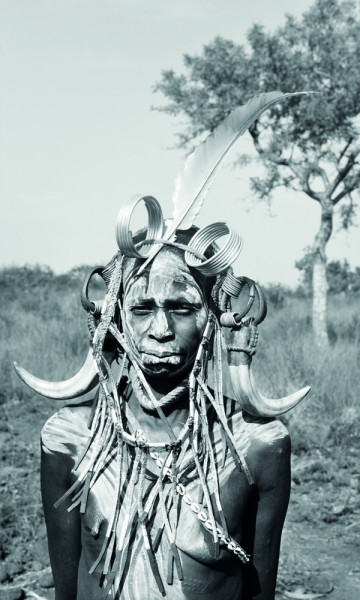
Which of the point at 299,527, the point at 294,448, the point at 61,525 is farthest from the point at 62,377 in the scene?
the point at 61,525

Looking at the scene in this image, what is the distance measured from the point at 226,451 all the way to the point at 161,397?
0.77ft

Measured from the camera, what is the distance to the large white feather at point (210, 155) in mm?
2250

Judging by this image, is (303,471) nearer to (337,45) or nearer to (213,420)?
(213,420)

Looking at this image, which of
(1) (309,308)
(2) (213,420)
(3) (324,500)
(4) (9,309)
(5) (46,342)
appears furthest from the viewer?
(1) (309,308)

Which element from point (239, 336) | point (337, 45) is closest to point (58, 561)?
point (239, 336)

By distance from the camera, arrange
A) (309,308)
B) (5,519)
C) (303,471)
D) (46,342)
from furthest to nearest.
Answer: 1. (309,308)
2. (46,342)
3. (303,471)
4. (5,519)

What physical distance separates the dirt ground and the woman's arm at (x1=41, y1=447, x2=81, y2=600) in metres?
1.97

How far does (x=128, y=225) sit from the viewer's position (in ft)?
6.48

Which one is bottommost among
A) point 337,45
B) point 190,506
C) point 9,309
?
point 190,506

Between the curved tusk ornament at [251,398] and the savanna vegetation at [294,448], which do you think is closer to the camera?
the curved tusk ornament at [251,398]

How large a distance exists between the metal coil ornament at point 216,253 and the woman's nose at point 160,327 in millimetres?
161

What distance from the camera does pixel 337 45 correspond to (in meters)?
14.2

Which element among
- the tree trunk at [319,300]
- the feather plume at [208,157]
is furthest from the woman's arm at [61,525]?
the tree trunk at [319,300]

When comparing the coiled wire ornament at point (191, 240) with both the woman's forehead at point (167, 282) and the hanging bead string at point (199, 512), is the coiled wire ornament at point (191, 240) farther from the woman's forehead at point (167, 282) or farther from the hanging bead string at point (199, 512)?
the hanging bead string at point (199, 512)
